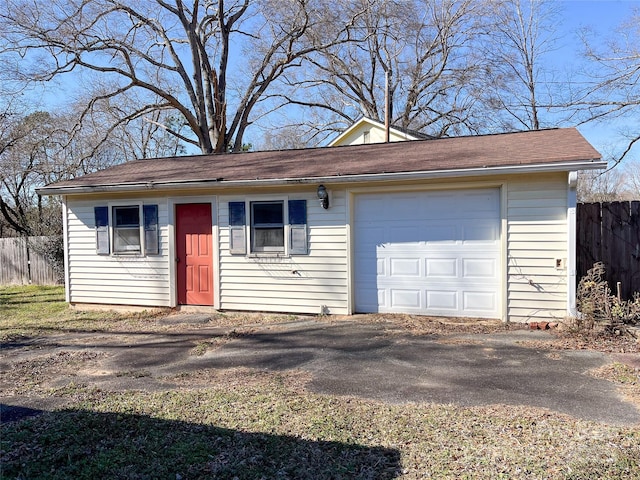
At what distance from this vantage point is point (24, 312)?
33.1 ft

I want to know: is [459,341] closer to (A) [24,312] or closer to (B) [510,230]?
(B) [510,230]

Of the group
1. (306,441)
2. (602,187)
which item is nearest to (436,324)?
(306,441)

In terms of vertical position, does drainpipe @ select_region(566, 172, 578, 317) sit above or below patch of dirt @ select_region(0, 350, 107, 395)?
→ above

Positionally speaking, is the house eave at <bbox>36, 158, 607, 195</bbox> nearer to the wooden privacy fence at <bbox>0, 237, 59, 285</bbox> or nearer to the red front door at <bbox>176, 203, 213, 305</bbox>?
the red front door at <bbox>176, 203, 213, 305</bbox>

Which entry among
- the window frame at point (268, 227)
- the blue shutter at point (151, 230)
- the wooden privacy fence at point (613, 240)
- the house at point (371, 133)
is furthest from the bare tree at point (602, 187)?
the blue shutter at point (151, 230)

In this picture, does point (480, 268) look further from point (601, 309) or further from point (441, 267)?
point (601, 309)

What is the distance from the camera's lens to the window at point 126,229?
9469 mm

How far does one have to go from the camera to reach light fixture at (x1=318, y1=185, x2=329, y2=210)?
8.05 m

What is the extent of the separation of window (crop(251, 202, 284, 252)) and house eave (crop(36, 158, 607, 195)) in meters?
0.48

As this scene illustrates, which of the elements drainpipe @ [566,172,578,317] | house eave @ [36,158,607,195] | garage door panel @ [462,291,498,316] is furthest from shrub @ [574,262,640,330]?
house eave @ [36,158,607,195]

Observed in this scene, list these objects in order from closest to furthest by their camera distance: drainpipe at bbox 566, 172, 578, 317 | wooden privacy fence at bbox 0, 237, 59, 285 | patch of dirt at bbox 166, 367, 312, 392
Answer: patch of dirt at bbox 166, 367, 312, 392
drainpipe at bbox 566, 172, 578, 317
wooden privacy fence at bbox 0, 237, 59, 285

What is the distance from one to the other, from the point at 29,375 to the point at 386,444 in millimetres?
4379

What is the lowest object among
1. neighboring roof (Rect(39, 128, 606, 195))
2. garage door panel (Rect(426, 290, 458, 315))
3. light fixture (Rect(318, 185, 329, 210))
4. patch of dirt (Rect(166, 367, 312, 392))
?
patch of dirt (Rect(166, 367, 312, 392))

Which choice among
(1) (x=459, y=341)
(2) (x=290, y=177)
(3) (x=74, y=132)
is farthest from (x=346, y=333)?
(3) (x=74, y=132)
